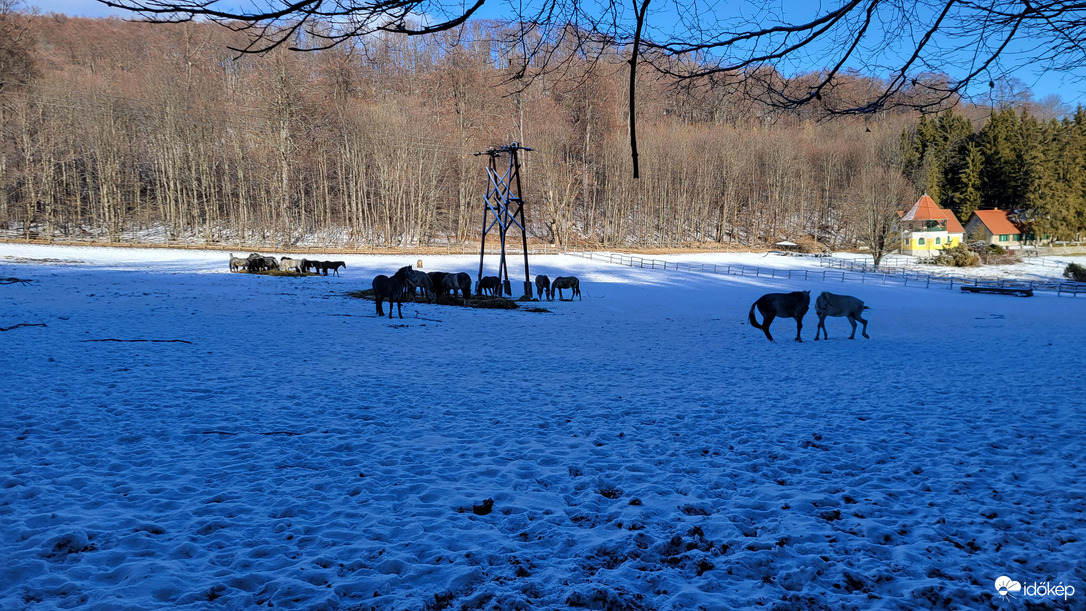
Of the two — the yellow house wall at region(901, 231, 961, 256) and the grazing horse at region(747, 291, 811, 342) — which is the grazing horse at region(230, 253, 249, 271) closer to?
the grazing horse at region(747, 291, 811, 342)

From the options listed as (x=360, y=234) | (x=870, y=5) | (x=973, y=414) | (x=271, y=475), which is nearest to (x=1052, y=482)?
(x=973, y=414)

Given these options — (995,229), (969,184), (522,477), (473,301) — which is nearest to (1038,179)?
(995,229)

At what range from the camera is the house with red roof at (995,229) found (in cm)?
5966

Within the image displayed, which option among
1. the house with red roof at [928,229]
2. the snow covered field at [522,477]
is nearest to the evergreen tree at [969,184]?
the house with red roof at [928,229]

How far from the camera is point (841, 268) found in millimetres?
46156

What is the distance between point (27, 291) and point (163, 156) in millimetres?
38748

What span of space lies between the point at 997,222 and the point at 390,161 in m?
64.1

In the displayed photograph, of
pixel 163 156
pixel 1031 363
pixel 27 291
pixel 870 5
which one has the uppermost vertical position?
pixel 163 156

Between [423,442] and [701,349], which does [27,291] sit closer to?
[423,442]

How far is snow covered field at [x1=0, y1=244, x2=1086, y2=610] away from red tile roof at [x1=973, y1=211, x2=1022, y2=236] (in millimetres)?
62391

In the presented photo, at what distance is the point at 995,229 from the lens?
59844 mm

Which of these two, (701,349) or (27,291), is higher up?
(27,291)

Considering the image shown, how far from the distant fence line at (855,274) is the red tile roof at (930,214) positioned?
39.9 ft

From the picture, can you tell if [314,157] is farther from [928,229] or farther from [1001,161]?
[1001,161]
